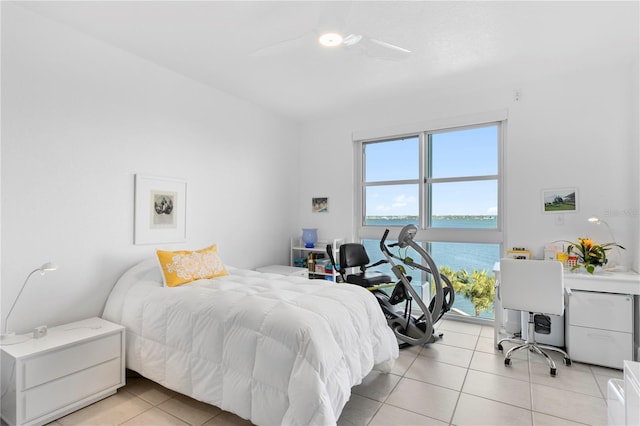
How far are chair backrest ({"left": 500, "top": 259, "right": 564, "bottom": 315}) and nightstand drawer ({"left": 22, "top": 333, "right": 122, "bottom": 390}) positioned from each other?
3160 mm

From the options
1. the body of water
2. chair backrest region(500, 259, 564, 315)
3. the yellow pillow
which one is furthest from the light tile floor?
the body of water

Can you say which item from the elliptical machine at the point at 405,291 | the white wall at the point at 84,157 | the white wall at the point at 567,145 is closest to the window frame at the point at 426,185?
the white wall at the point at 567,145

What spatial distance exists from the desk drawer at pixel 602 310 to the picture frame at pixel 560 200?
908 millimetres

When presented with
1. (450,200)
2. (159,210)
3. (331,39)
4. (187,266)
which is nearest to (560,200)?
(450,200)

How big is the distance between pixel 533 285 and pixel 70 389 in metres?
3.52

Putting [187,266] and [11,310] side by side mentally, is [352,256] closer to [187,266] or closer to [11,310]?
[187,266]

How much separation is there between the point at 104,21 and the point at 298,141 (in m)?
2.97

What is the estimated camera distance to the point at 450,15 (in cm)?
239

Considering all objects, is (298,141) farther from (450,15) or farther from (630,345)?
(630,345)

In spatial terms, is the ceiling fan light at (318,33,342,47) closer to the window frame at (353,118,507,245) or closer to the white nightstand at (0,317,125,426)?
the window frame at (353,118,507,245)

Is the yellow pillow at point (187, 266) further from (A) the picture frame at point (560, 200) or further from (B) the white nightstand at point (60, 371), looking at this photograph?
(A) the picture frame at point (560, 200)

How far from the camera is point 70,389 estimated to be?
7.03 ft

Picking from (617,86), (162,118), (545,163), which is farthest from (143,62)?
(617,86)

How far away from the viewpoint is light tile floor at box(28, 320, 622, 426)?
6.86 feet
